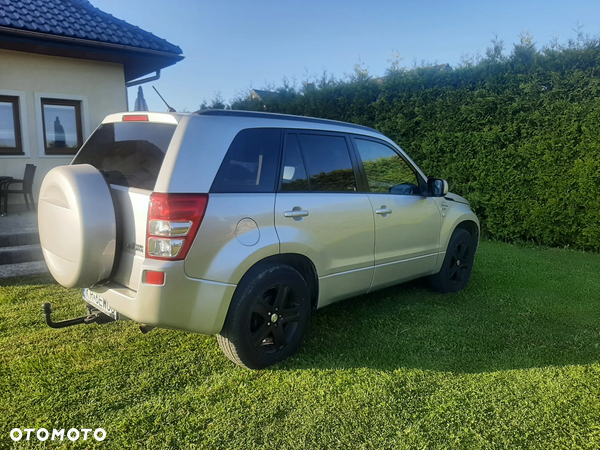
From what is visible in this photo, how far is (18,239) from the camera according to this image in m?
6.11

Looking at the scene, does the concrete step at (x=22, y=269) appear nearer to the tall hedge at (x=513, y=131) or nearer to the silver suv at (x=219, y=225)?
the silver suv at (x=219, y=225)

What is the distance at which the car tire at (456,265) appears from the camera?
493cm

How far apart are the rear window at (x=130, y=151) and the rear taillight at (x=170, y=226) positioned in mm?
185

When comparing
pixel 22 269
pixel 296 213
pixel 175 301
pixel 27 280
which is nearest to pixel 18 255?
pixel 22 269

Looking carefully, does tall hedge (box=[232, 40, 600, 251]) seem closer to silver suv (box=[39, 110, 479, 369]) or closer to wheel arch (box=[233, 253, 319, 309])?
silver suv (box=[39, 110, 479, 369])

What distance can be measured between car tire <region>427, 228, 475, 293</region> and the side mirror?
2.11ft

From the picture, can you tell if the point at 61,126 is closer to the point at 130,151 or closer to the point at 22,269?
the point at 22,269

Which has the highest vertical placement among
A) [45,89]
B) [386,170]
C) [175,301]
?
[45,89]

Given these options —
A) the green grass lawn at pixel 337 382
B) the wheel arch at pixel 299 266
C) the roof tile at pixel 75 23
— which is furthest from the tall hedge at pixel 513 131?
the wheel arch at pixel 299 266

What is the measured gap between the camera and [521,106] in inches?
310

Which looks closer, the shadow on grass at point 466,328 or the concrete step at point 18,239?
the shadow on grass at point 466,328

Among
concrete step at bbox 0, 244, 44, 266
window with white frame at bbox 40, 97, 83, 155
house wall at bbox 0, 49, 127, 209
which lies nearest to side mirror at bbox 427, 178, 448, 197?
concrete step at bbox 0, 244, 44, 266

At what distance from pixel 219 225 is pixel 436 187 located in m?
2.66

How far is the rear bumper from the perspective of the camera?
106 inches
